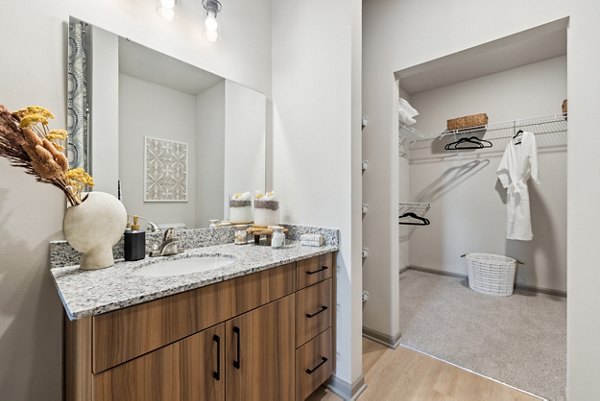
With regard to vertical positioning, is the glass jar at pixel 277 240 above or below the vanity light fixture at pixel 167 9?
below

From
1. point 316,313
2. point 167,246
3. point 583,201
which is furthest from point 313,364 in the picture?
point 583,201

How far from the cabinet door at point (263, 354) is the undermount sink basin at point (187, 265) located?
0.92 ft

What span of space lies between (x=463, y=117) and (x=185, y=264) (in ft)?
11.9

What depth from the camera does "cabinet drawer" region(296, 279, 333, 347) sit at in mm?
1251

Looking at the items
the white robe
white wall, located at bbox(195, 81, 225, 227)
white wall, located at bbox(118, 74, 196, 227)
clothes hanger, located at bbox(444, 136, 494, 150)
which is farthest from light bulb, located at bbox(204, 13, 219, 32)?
the white robe

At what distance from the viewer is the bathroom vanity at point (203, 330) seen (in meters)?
0.68

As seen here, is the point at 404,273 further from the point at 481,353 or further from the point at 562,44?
the point at 562,44

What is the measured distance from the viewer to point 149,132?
1305mm

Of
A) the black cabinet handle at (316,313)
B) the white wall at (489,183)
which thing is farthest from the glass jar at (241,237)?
the white wall at (489,183)

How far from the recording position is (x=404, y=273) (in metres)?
3.73

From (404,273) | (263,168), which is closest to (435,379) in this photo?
(263,168)

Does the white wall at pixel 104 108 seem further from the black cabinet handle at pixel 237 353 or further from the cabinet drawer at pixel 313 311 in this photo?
the cabinet drawer at pixel 313 311

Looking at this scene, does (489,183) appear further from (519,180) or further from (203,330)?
(203,330)

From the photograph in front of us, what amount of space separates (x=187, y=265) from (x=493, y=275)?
10.8 ft
